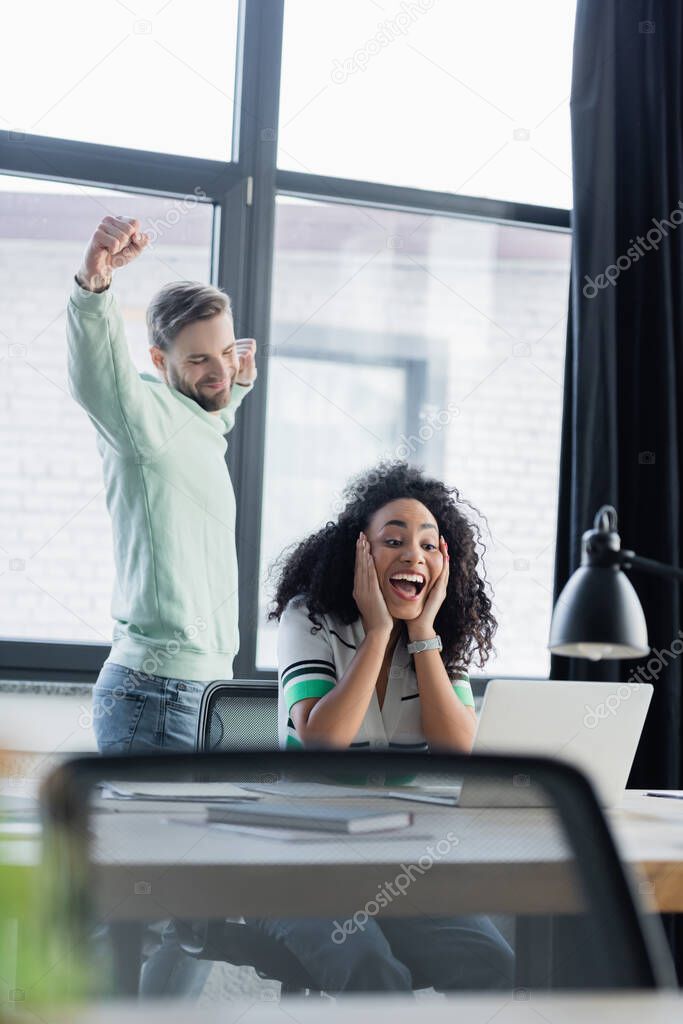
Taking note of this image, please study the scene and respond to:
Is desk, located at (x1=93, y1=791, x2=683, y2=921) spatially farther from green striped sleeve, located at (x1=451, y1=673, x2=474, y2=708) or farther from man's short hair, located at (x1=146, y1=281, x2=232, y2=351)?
man's short hair, located at (x1=146, y1=281, x2=232, y2=351)

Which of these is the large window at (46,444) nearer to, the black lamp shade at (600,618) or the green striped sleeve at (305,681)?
the green striped sleeve at (305,681)

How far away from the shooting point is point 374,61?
3.13 metres

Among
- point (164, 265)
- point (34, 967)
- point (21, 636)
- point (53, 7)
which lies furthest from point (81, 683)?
point (34, 967)

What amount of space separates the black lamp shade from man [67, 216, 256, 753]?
1135 millimetres

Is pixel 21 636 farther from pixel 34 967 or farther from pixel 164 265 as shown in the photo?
pixel 34 967

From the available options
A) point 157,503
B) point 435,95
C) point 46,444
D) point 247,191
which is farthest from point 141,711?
point 435,95

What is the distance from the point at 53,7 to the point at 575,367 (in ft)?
5.34

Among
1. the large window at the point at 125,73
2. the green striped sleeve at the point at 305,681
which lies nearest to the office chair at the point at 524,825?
the green striped sleeve at the point at 305,681

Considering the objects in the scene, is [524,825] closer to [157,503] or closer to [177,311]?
[157,503]

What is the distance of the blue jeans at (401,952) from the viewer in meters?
0.78

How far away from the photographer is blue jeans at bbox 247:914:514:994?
0.78m

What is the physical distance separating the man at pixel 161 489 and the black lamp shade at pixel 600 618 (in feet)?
3.73

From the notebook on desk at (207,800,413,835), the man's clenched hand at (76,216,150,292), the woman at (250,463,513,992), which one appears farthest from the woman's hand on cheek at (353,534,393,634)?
the notebook on desk at (207,800,413,835)

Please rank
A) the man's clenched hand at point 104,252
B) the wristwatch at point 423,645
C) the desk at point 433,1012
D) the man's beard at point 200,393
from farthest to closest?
the man's beard at point 200,393
the man's clenched hand at point 104,252
the wristwatch at point 423,645
the desk at point 433,1012
